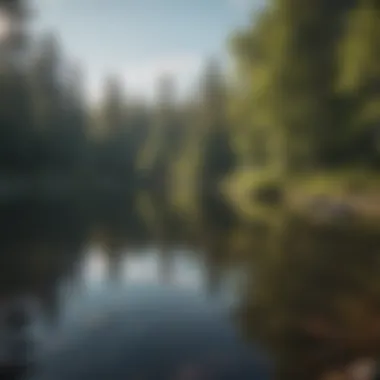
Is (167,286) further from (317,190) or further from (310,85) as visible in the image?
(310,85)

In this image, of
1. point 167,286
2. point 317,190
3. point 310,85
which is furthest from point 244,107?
point 167,286

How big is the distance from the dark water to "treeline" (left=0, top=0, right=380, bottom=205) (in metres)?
0.46

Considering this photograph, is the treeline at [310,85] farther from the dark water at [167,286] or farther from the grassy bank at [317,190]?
the dark water at [167,286]

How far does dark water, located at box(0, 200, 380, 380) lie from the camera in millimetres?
2182

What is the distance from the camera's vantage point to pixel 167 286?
9.46 feet

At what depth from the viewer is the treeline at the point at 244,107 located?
9.68 ft

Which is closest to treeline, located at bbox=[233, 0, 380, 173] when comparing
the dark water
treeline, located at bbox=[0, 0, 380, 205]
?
treeline, located at bbox=[0, 0, 380, 205]

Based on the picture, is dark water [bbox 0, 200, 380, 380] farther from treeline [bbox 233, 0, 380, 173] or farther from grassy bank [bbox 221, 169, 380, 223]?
treeline [bbox 233, 0, 380, 173]

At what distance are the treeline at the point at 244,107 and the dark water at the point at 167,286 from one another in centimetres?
46

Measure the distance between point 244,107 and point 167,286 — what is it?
1.26m

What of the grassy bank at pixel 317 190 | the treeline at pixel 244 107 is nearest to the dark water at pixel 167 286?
the grassy bank at pixel 317 190

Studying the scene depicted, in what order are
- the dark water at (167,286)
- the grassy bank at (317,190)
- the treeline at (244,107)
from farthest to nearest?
the grassy bank at (317,190) → the treeline at (244,107) → the dark water at (167,286)

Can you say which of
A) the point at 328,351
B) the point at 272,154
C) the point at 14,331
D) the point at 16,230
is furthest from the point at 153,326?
the point at 16,230

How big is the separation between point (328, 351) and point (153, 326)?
90cm
